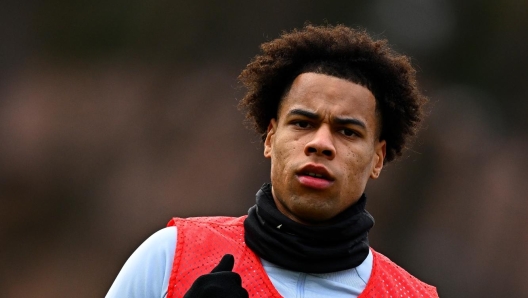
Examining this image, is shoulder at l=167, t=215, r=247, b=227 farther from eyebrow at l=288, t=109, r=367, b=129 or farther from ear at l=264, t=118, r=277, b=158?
eyebrow at l=288, t=109, r=367, b=129

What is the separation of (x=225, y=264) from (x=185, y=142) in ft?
13.0

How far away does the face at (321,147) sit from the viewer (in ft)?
8.02

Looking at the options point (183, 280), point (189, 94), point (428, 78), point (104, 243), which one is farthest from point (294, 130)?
point (428, 78)

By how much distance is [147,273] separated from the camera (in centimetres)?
231

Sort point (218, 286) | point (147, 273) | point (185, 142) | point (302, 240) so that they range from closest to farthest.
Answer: point (218, 286)
point (147, 273)
point (302, 240)
point (185, 142)

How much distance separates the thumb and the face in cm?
30

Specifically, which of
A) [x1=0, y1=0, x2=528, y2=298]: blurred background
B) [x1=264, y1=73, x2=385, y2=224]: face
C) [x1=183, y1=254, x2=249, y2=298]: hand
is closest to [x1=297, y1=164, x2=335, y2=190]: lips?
[x1=264, y1=73, x2=385, y2=224]: face

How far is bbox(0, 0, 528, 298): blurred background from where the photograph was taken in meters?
5.85

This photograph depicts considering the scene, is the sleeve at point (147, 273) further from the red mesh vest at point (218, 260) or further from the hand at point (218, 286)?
the hand at point (218, 286)

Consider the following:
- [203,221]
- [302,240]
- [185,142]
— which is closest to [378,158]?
[302,240]

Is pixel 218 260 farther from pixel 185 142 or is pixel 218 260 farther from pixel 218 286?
pixel 185 142

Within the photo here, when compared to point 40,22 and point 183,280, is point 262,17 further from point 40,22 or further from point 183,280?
point 183,280

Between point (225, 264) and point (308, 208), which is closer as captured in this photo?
point (225, 264)

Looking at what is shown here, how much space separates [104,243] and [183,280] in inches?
140
